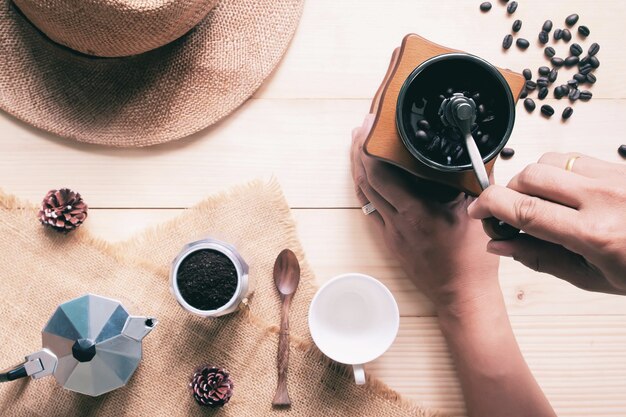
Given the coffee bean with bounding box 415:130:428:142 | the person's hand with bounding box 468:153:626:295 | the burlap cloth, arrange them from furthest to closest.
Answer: the burlap cloth → the coffee bean with bounding box 415:130:428:142 → the person's hand with bounding box 468:153:626:295

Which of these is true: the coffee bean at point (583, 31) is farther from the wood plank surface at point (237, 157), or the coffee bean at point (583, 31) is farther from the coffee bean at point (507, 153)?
the coffee bean at point (507, 153)

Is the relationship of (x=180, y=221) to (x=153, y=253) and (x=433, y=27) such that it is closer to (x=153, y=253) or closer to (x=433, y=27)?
(x=153, y=253)

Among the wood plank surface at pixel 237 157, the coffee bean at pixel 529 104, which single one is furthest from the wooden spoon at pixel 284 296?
the coffee bean at pixel 529 104

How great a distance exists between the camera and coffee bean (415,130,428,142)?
29.1 inches

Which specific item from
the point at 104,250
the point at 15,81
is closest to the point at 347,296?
the point at 104,250

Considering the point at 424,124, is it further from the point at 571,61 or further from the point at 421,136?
the point at 571,61

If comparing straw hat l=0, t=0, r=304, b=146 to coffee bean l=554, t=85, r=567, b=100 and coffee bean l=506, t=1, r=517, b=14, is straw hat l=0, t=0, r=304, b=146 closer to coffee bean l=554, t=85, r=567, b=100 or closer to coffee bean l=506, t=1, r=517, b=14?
coffee bean l=506, t=1, r=517, b=14

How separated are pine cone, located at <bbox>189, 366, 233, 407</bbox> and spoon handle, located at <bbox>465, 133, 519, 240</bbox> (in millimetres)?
535

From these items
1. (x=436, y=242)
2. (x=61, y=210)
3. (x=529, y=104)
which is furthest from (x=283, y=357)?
(x=529, y=104)

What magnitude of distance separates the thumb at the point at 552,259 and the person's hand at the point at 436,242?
0.71 ft

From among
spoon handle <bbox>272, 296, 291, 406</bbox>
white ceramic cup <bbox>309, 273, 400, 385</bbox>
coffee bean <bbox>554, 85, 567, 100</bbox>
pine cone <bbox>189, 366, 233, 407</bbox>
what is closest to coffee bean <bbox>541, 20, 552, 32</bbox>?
coffee bean <bbox>554, 85, 567, 100</bbox>

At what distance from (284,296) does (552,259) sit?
1.53ft

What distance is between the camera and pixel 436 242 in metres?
1.02

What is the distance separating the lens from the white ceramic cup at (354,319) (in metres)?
0.98
